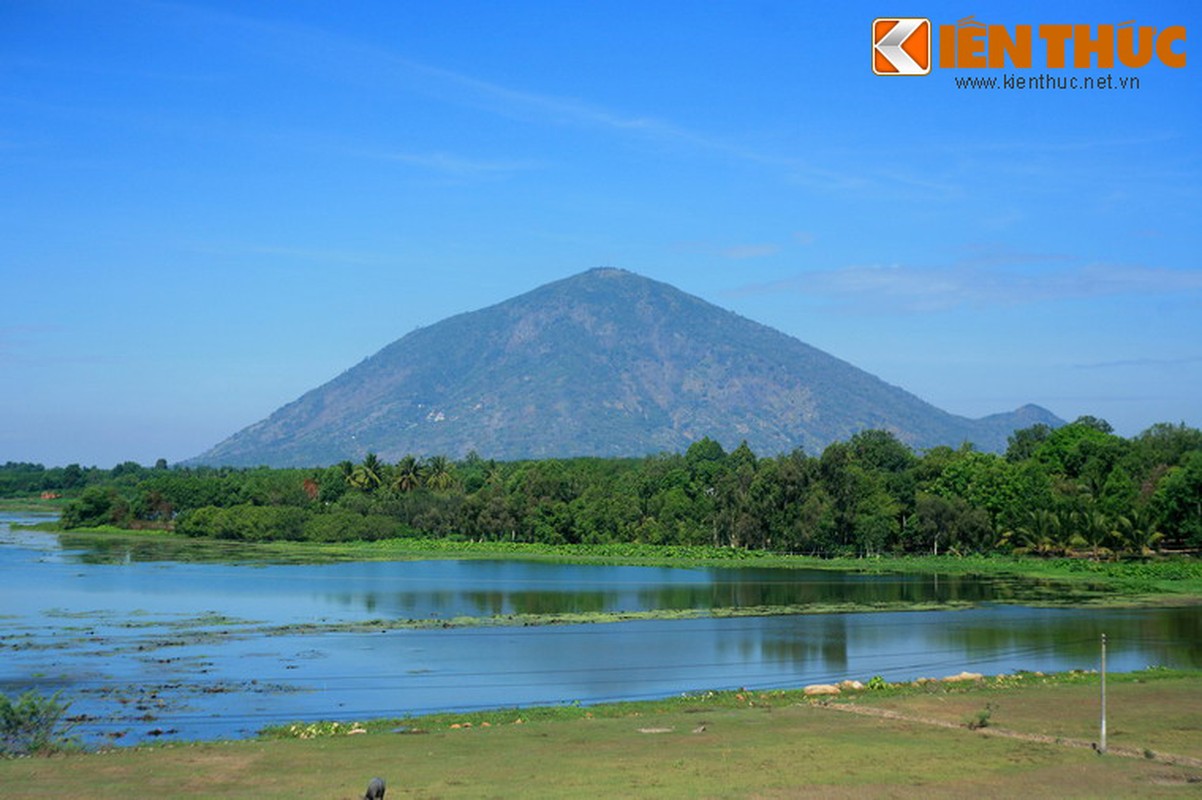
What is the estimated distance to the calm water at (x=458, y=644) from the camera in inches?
1325

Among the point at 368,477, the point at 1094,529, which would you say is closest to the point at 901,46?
the point at 1094,529

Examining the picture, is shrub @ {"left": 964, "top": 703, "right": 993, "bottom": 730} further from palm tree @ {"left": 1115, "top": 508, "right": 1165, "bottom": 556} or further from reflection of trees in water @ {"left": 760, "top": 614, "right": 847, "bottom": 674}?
palm tree @ {"left": 1115, "top": 508, "right": 1165, "bottom": 556}

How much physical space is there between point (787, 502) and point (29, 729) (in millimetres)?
80216

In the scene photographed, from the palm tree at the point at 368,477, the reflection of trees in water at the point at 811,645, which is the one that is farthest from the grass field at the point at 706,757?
the palm tree at the point at 368,477

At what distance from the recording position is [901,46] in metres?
39.9

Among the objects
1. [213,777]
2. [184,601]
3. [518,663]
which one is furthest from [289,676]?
[184,601]

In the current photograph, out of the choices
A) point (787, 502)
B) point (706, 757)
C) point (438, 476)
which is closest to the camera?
point (706, 757)

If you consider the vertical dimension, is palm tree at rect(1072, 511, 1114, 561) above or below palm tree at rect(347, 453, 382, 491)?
below

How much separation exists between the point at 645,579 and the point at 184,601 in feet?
97.9

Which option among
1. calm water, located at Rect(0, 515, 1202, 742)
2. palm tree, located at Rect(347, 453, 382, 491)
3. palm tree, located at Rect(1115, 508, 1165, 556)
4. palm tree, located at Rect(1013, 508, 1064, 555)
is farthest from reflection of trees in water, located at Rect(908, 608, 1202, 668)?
palm tree, located at Rect(347, 453, 382, 491)

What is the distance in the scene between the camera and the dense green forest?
89438 mm

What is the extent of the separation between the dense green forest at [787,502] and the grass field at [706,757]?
60.4 m

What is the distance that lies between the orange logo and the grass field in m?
20.0

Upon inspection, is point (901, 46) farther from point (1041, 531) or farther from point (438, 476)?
point (438, 476)
